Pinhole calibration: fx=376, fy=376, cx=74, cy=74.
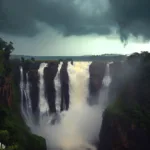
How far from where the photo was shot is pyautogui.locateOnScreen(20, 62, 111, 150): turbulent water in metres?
68.1

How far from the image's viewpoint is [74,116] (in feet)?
251

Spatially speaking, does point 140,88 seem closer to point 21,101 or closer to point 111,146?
point 111,146

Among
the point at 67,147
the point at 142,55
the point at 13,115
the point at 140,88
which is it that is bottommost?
the point at 67,147

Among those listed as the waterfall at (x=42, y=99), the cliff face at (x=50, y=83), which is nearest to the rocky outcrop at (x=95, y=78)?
the cliff face at (x=50, y=83)

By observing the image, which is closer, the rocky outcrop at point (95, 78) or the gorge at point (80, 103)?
the gorge at point (80, 103)

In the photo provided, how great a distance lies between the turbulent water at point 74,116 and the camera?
223 feet

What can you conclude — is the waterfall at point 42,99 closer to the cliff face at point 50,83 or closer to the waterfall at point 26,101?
the cliff face at point 50,83

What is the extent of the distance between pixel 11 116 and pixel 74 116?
49.9ft

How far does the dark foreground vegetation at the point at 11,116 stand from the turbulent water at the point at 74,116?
9.14ft

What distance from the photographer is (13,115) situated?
68500mm

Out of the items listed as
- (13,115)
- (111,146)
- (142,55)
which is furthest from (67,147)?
(142,55)

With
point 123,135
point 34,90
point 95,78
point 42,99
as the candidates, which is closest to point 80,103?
point 95,78

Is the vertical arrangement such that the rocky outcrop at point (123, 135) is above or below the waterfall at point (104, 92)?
below

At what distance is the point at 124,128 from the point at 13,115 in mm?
20147
